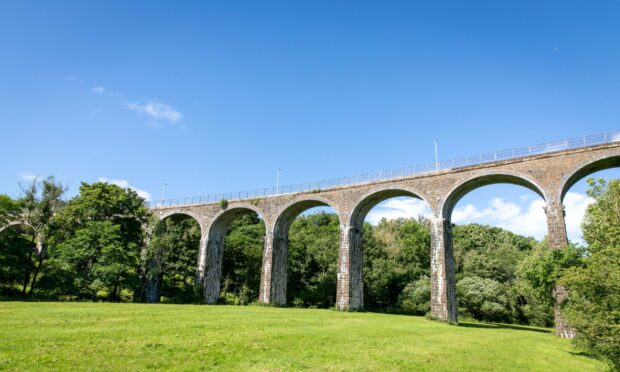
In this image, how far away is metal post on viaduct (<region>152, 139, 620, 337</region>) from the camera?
22094mm

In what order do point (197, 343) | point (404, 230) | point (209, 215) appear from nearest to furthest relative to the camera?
point (197, 343) → point (209, 215) → point (404, 230)

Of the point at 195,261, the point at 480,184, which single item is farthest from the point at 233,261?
the point at 480,184

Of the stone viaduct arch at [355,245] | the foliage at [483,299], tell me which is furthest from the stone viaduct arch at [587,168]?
the foliage at [483,299]

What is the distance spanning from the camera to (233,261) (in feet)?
140

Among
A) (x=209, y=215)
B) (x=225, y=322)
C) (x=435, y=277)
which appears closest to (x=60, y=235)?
(x=209, y=215)

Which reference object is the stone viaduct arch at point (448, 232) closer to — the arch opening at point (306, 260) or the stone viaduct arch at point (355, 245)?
the stone viaduct arch at point (355, 245)

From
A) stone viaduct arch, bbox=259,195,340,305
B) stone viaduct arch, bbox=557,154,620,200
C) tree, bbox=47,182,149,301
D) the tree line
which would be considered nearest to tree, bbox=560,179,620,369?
the tree line

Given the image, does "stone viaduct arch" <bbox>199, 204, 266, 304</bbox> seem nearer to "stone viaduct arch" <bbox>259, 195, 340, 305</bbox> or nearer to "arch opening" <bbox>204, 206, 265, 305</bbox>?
"arch opening" <bbox>204, 206, 265, 305</bbox>

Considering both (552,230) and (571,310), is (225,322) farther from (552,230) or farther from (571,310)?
(552,230)

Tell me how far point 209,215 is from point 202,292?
7.08m

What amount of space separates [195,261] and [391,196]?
21714 millimetres

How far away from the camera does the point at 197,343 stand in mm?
10805

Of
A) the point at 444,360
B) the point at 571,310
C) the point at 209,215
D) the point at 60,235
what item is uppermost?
the point at 209,215

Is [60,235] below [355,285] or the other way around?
the other way around
